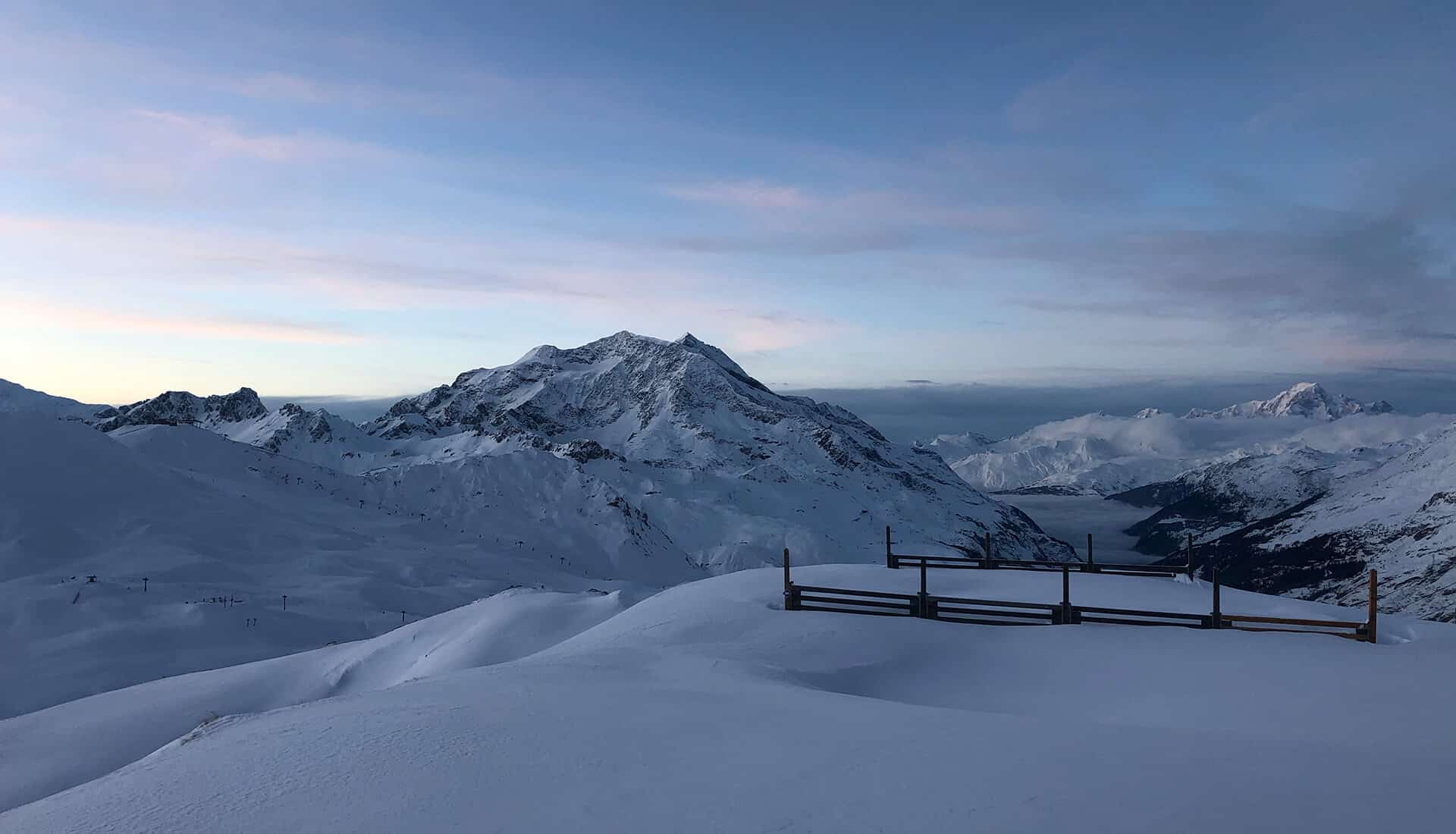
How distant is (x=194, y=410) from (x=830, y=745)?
176430mm

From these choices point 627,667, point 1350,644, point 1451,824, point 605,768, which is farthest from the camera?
point 1350,644

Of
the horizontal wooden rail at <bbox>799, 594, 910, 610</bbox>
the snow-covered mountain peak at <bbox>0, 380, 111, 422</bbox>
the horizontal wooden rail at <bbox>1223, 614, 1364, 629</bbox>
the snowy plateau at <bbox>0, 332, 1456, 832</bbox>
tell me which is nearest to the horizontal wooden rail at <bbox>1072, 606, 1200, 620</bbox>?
the snowy plateau at <bbox>0, 332, 1456, 832</bbox>

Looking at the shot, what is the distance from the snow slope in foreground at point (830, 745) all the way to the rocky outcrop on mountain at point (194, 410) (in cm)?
15464

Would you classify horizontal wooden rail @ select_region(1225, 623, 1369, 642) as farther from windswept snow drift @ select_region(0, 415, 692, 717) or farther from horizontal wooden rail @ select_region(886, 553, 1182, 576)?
windswept snow drift @ select_region(0, 415, 692, 717)

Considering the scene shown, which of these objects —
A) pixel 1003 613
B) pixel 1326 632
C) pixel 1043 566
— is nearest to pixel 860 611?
pixel 1003 613

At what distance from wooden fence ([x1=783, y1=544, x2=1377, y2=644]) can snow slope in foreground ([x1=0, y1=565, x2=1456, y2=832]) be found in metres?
0.96

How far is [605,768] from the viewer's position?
33.9 feet

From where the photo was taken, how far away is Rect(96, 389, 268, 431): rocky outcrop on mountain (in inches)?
5910

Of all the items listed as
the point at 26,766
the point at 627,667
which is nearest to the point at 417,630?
the point at 26,766

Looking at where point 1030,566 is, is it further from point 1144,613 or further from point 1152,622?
point 1144,613

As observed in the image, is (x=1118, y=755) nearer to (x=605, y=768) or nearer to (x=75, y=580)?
(x=605, y=768)

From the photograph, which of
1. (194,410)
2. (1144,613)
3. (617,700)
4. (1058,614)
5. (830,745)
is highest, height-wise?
(194,410)

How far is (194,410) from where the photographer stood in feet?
503

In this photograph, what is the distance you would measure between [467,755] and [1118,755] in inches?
347
